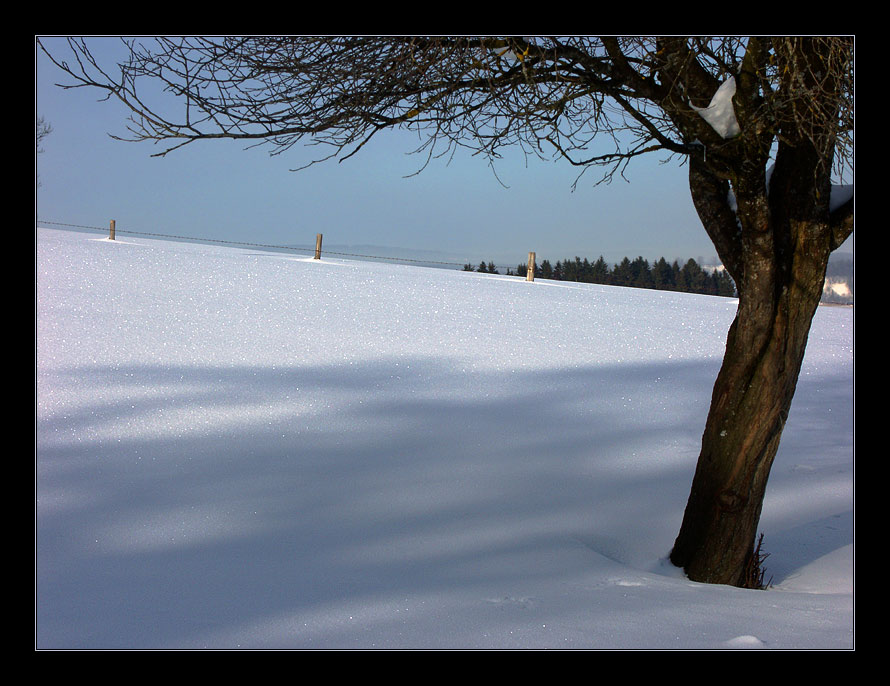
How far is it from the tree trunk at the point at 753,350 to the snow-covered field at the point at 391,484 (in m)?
0.38

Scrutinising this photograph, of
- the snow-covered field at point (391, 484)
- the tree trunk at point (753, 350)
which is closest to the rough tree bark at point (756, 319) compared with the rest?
the tree trunk at point (753, 350)

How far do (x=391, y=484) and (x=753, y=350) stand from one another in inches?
101

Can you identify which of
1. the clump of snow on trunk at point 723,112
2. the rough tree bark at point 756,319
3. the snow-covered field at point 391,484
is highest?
the clump of snow on trunk at point 723,112

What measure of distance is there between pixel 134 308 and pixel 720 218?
9.50 meters

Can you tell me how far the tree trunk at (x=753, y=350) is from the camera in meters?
3.64

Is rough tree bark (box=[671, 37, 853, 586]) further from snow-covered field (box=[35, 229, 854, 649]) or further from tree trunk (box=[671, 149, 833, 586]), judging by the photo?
snow-covered field (box=[35, 229, 854, 649])

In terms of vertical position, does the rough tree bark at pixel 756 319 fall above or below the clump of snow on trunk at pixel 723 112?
below

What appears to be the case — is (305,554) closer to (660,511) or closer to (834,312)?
(660,511)

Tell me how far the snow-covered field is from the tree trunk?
381 mm

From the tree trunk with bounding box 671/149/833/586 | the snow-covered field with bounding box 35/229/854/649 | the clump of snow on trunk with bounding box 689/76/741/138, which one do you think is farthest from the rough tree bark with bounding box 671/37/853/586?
the snow-covered field with bounding box 35/229/854/649

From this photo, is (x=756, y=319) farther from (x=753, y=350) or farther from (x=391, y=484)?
(x=391, y=484)

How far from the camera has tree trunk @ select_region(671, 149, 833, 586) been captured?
364 cm

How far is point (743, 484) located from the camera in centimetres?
389

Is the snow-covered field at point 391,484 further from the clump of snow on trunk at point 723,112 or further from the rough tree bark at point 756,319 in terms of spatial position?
the clump of snow on trunk at point 723,112
